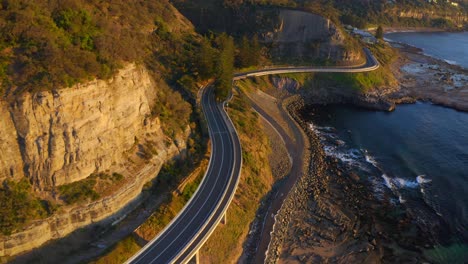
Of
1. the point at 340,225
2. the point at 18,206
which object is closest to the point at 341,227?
the point at 340,225

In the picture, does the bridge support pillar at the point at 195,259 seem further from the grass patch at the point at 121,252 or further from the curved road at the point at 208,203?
the grass patch at the point at 121,252

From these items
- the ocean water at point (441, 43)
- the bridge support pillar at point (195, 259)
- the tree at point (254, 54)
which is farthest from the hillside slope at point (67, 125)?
the ocean water at point (441, 43)

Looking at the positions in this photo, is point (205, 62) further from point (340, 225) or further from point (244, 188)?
point (340, 225)

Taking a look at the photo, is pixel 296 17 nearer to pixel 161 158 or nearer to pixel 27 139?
pixel 161 158

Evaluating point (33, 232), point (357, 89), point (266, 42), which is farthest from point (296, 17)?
point (33, 232)

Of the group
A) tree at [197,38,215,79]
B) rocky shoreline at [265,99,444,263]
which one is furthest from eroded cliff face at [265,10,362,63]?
rocky shoreline at [265,99,444,263]

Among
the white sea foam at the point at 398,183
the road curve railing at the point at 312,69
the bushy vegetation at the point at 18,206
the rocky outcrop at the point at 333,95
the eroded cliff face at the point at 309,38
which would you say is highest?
the eroded cliff face at the point at 309,38
